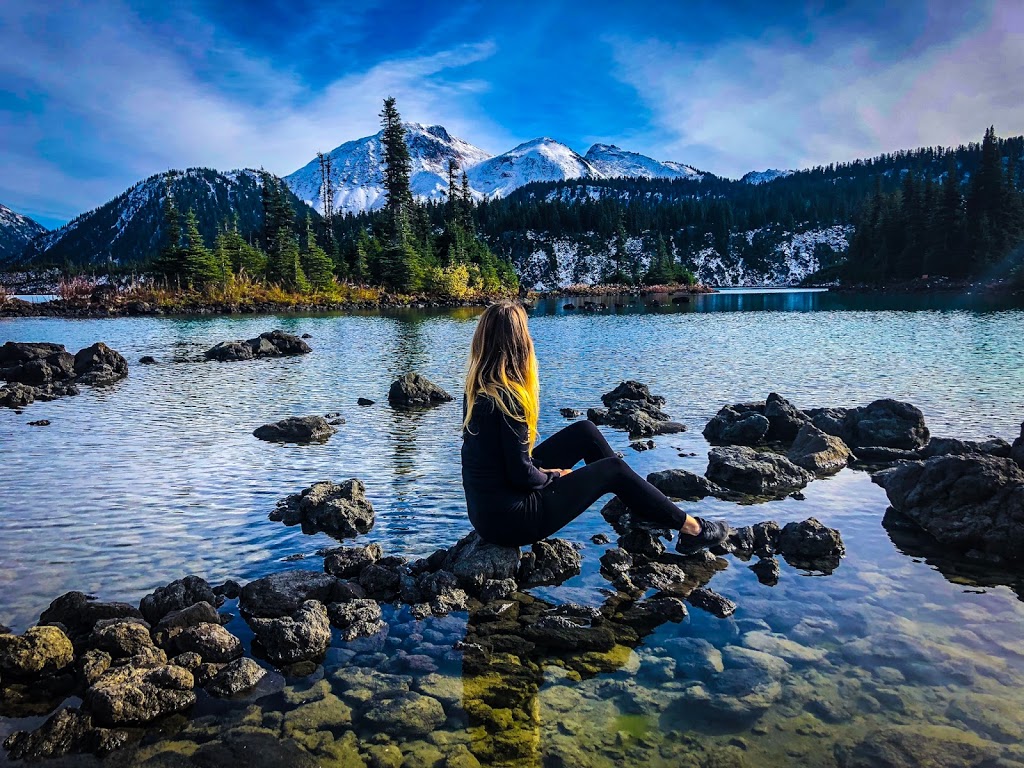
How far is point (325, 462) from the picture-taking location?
14.1 m

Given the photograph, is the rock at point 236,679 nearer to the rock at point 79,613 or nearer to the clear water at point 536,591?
the clear water at point 536,591

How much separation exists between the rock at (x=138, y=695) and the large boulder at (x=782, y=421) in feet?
45.9

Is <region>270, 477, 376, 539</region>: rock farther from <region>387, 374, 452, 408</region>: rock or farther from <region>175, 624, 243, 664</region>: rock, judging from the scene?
<region>387, 374, 452, 408</region>: rock

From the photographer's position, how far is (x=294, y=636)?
6359mm

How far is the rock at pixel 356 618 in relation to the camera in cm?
679

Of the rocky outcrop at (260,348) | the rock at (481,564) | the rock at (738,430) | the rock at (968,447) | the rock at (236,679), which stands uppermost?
the rocky outcrop at (260,348)

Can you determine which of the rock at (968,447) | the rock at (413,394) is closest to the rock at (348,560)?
the rock at (968,447)

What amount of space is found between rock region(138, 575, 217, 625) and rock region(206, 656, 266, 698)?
154 centimetres

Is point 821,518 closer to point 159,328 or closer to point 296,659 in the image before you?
point 296,659

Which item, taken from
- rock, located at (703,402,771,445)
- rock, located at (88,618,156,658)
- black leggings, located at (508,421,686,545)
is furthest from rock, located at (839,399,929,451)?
rock, located at (88,618,156,658)

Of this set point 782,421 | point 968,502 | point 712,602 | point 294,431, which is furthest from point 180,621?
point 782,421

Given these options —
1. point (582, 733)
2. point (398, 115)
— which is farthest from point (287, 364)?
point (398, 115)

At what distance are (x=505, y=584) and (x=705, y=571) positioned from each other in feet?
8.69

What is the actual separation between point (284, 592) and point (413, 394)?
45.5 feet
